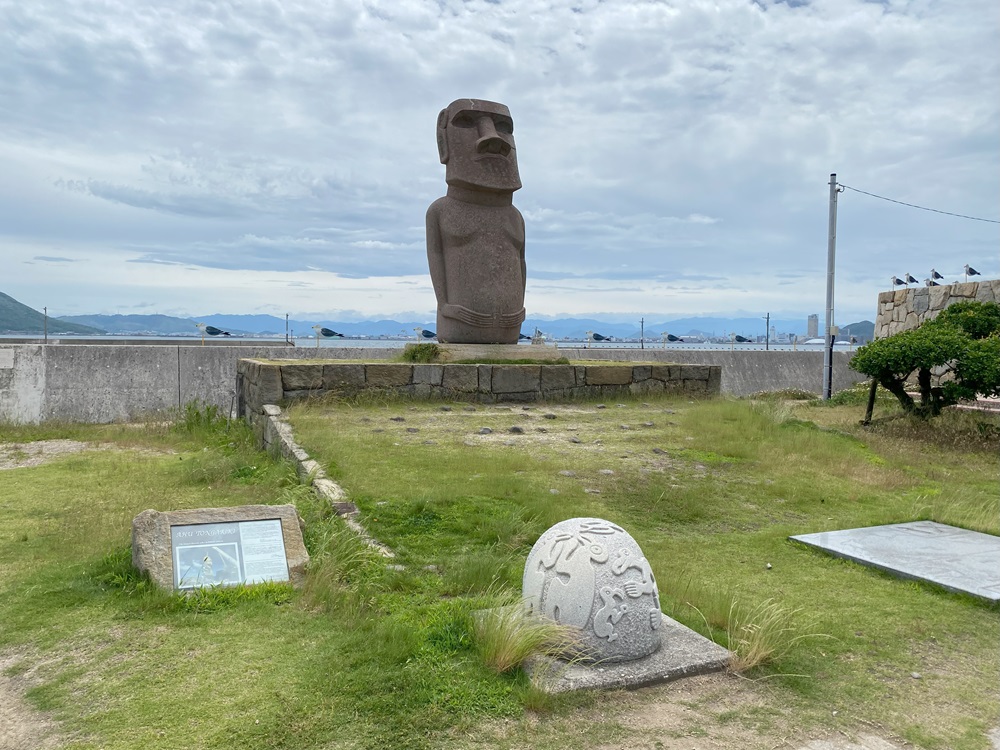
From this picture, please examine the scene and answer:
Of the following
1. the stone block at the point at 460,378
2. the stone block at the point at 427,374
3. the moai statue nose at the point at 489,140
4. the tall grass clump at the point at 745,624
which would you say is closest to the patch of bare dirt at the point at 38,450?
the stone block at the point at 427,374

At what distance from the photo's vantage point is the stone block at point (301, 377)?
29.3 ft

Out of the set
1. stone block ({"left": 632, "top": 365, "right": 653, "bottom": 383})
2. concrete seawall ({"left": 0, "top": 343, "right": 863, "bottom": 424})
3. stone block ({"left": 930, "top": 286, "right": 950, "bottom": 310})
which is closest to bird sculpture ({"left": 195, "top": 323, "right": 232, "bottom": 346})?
concrete seawall ({"left": 0, "top": 343, "right": 863, "bottom": 424})

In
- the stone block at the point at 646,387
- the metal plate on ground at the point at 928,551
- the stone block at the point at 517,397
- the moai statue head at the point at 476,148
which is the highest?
the moai statue head at the point at 476,148

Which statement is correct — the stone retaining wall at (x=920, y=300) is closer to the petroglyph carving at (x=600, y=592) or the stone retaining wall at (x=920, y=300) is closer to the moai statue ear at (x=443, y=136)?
the moai statue ear at (x=443, y=136)

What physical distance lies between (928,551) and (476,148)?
823cm

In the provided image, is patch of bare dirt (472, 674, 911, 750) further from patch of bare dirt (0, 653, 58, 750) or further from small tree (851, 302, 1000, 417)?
small tree (851, 302, 1000, 417)

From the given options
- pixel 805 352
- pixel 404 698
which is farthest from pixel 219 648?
pixel 805 352

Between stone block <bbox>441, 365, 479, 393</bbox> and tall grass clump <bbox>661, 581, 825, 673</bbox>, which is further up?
stone block <bbox>441, 365, 479, 393</bbox>

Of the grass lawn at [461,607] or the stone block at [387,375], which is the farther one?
the stone block at [387,375]

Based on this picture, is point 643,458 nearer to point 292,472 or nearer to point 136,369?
point 292,472

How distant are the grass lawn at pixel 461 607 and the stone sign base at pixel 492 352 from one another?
353 centimetres

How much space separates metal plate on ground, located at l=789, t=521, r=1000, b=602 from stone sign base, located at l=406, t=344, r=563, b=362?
6.34 meters

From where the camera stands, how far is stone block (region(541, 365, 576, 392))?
10328 mm

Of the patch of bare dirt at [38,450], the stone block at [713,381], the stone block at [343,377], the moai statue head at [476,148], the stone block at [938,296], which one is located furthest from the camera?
the stone block at [938,296]
